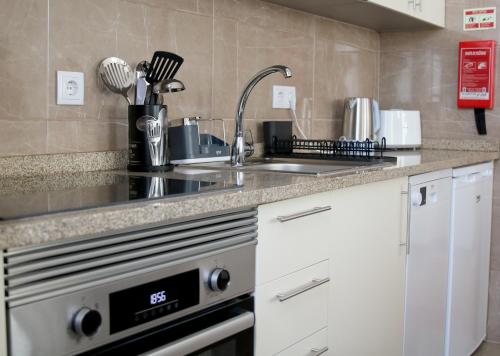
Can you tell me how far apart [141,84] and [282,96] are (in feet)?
2.92

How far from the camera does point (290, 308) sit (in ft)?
4.89

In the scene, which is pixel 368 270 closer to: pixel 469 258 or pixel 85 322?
pixel 469 258

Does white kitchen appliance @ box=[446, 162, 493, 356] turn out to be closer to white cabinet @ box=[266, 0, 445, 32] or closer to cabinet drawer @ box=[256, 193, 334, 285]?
white cabinet @ box=[266, 0, 445, 32]

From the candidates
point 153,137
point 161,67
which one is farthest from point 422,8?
point 153,137

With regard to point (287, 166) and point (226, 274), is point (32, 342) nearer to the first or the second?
point (226, 274)

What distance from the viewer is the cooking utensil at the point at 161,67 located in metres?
1.72

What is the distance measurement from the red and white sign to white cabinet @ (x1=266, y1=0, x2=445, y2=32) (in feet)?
0.67

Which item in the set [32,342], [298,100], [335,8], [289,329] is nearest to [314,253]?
[289,329]

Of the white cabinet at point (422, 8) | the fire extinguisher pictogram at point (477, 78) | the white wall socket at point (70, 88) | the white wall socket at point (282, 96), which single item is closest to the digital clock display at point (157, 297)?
the white wall socket at point (70, 88)

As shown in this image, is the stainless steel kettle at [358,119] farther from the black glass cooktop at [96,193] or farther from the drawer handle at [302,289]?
the black glass cooktop at [96,193]

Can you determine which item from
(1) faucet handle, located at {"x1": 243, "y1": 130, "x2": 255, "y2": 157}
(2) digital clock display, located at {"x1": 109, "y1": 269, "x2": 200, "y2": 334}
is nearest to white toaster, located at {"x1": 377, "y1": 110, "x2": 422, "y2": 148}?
(1) faucet handle, located at {"x1": 243, "y1": 130, "x2": 255, "y2": 157}

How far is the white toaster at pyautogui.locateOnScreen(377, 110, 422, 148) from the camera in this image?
2.93 meters

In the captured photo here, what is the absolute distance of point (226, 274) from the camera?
124 centimetres

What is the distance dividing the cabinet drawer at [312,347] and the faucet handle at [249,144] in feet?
2.53
